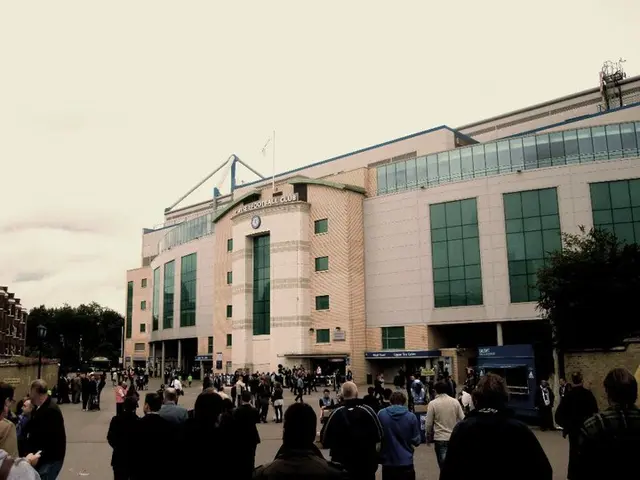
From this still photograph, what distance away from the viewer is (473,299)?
46.2 m

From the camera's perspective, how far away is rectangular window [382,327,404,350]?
4916cm

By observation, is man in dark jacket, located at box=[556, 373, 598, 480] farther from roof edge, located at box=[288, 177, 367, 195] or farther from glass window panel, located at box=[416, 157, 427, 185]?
roof edge, located at box=[288, 177, 367, 195]

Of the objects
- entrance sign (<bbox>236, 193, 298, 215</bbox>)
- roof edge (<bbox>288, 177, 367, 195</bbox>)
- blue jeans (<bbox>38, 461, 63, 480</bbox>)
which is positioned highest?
roof edge (<bbox>288, 177, 367, 195</bbox>)

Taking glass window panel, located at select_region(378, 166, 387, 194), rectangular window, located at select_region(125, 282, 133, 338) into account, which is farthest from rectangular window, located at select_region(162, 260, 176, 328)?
glass window panel, located at select_region(378, 166, 387, 194)

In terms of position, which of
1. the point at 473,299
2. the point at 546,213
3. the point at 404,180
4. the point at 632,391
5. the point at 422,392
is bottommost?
the point at 422,392

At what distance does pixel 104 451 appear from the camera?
15.7m

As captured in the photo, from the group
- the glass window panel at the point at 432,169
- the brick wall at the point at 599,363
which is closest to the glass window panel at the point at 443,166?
the glass window panel at the point at 432,169

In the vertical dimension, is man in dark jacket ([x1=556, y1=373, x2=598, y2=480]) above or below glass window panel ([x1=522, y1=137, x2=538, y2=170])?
below

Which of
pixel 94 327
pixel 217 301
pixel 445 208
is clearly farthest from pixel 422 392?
pixel 94 327

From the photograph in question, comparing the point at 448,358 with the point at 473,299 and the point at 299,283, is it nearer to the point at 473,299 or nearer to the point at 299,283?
the point at 473,299

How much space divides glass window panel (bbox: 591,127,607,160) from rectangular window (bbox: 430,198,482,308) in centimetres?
941

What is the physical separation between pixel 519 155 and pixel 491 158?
214cm

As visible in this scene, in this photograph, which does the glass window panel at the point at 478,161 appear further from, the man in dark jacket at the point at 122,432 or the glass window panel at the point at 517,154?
the man in dark jacket at the point at 122,432

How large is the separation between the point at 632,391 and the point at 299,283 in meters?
49.1
